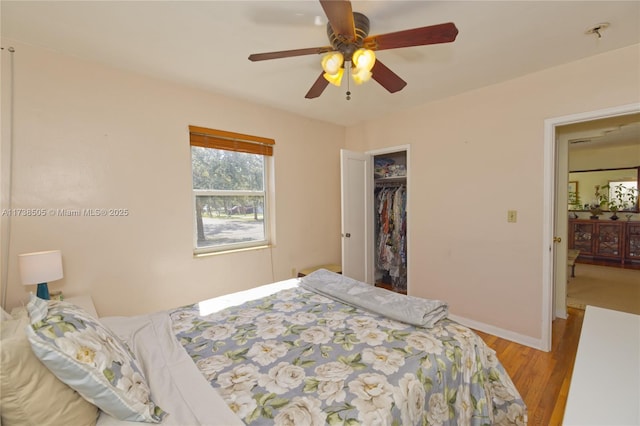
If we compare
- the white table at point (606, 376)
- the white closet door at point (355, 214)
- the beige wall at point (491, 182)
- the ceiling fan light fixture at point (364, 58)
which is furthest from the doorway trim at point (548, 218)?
the ceiling fan light fixture at point (364, 58)

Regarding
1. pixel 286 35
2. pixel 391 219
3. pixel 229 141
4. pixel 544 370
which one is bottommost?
pixel 544 370

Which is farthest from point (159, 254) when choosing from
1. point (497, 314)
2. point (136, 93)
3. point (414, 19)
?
point (497, 314)

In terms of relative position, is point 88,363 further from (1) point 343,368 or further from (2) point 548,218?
(2) point 548,218

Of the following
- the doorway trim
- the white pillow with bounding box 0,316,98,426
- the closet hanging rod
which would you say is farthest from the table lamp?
the doorway trim

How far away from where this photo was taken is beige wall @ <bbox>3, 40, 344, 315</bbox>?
191 cm

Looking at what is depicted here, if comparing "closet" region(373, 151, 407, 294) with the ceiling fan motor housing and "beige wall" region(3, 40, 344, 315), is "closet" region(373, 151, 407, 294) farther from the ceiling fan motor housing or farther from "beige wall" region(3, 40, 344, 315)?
the ceiling fan motor housing

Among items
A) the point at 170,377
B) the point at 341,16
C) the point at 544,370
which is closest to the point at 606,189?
the point at 544,370

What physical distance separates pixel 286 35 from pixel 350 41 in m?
0.57

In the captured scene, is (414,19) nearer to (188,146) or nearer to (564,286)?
(188,146)

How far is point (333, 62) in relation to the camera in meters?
1.47

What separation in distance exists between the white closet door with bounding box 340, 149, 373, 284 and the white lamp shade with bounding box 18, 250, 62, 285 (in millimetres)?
2453

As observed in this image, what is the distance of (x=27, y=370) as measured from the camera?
0.71 meters

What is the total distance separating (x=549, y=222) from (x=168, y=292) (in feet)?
11.1

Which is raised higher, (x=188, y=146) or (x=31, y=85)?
(x=31, y=85)
